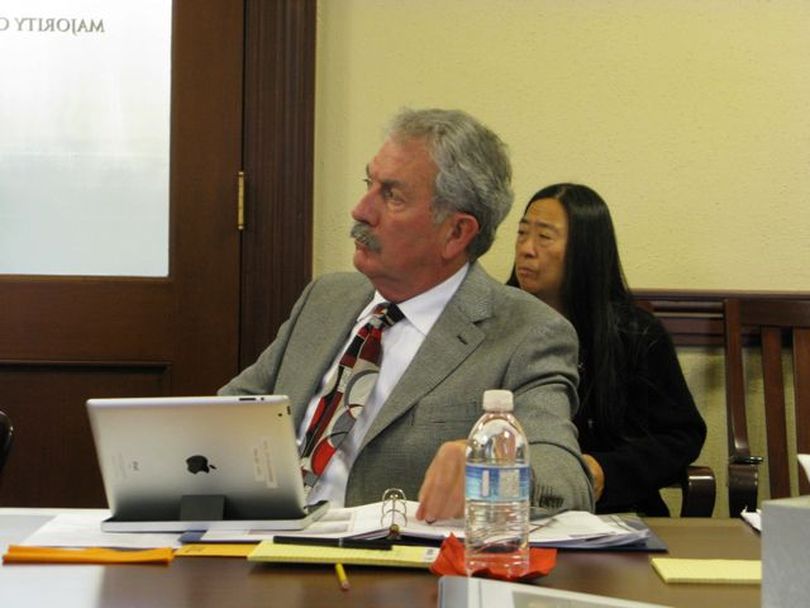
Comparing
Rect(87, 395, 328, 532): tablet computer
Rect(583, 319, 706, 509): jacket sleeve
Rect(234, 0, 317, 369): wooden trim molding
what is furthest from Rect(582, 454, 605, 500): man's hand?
Rect(87, 395, 328, 532): tablet computer

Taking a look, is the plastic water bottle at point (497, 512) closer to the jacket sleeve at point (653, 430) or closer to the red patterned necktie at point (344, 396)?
the red patterned necktie at point (344, 396)

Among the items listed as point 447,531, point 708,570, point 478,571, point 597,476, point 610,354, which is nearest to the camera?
point 478,571

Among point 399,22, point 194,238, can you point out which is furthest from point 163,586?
point 399,22

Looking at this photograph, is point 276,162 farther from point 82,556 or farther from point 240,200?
point 82,556

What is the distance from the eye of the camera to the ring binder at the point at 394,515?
1.80 meters

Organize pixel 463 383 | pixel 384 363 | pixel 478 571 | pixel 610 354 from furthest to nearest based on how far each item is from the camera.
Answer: pixel 610 354, pixel 384 363, pixel 463 383, pixel 478 571

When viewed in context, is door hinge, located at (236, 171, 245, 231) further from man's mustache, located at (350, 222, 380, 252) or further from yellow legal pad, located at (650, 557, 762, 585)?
yellow legal pad, located at (650, 557, 762, 585)

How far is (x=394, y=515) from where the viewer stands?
6.28 ft

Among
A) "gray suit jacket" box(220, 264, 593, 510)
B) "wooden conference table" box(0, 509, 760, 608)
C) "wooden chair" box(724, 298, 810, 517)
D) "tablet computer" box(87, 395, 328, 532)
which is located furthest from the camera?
"wooden chair" box(724, 298, 810, 517)

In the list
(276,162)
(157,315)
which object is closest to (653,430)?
(276,162)

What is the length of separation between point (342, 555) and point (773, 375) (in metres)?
1.88

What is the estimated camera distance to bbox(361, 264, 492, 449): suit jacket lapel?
2.37 m

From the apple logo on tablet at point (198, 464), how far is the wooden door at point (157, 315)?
1.60m

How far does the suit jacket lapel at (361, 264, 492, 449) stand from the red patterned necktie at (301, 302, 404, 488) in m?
0.08
